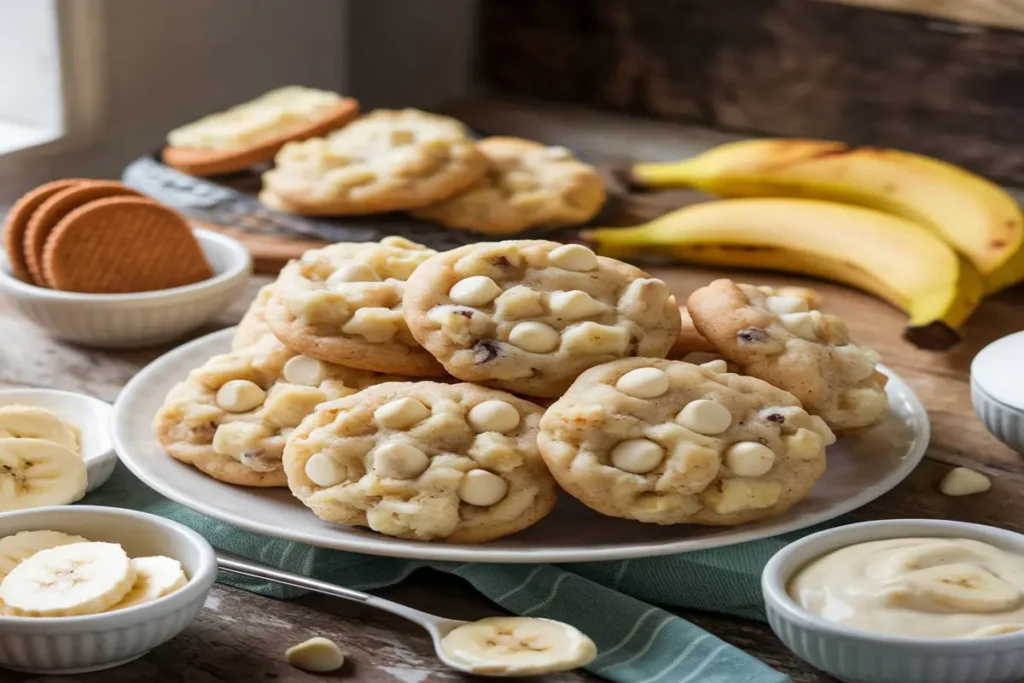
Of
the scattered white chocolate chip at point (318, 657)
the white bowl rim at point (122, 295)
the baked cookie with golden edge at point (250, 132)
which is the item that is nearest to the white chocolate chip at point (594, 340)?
the scattered white chocolate chip at point (318, 657)

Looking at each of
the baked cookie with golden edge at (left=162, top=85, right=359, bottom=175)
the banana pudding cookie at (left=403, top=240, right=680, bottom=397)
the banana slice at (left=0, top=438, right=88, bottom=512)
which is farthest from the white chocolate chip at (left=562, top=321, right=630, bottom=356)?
the baked cookie with golden edge at (left=162, top=85, right=359, bottom=175)

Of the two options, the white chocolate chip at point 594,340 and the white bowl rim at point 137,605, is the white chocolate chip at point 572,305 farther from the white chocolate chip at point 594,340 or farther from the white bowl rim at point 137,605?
the white bowl rim at point 137,605

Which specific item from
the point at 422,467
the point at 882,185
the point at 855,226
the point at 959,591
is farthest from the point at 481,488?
the point at 882,185

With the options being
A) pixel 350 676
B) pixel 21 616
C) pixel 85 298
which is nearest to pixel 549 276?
pixel 350 676

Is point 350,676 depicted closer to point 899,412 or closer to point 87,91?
point 899,412

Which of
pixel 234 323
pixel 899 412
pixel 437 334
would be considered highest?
pixel 437 334

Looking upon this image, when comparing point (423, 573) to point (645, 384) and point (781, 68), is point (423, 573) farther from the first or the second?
point (781, 68)
